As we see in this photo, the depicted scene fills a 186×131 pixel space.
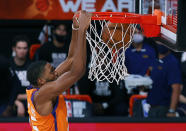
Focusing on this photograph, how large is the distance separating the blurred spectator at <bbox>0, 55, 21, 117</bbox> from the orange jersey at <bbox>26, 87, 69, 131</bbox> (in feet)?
6.64

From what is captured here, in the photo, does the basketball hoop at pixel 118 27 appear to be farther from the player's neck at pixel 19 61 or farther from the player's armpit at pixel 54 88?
the player's neck at pixel 19 61

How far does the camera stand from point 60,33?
5625mm

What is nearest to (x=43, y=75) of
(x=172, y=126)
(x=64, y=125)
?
(x=64, y=125)

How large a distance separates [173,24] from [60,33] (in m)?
2.90

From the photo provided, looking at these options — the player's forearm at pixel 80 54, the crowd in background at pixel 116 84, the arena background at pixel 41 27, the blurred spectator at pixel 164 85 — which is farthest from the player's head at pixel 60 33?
the player's forearm at pixel 80 54

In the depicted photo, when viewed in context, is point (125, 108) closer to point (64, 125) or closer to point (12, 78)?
point (12, 78)

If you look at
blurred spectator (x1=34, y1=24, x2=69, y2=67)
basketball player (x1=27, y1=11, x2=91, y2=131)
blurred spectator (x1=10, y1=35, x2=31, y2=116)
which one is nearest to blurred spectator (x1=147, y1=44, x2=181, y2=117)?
blurred spectator (x1=34, y1=24, x2=69, y2=67)

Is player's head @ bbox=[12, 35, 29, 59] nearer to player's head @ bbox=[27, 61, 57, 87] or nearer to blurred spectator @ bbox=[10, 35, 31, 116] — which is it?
blurred spectator @ bbox=[10, 35, 31, 116]

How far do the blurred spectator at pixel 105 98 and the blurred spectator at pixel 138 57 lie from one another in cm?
38

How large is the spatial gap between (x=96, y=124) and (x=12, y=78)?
1.35 meters

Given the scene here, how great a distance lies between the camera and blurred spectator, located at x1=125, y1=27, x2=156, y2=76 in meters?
5.72

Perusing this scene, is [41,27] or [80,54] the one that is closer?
[80,54]

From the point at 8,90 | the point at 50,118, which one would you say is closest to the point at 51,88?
the point at 50,118

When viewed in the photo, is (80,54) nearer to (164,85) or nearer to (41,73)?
(41,73)
